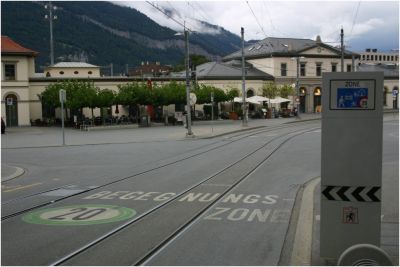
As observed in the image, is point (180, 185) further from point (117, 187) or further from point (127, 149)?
point (127, 149)

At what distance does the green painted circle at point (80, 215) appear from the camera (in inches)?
415

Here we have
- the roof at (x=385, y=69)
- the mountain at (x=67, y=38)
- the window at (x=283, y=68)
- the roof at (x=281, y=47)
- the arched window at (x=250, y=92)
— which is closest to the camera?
the arched window at (x=250, y=92)

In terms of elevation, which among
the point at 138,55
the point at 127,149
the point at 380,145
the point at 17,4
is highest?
the point at 17,4

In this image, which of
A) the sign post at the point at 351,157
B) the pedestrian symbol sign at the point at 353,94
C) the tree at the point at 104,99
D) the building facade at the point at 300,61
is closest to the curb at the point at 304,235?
the sign post at the point at 351,157

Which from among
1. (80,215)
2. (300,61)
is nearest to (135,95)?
(300,61)

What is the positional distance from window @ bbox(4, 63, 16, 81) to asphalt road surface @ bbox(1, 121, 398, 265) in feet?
117

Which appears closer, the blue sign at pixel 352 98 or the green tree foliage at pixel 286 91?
the blue sign at pixel 352 98

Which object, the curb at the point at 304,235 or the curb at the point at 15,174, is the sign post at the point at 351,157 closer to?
the curb at the point at 304,235

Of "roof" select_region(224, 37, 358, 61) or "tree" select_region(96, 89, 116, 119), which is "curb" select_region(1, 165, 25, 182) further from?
"roof" select_region(224, 37, 358, 61)

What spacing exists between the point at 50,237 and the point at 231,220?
11.0 feet

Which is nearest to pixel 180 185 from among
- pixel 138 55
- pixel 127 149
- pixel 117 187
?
pixel 117 187

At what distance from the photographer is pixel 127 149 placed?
2828cm

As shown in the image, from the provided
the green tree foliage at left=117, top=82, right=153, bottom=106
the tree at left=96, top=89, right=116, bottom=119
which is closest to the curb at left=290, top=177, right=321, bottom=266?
the tree at left=96, top=89, right=116, bottom=119

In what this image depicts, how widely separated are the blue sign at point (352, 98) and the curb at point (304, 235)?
2204mm
